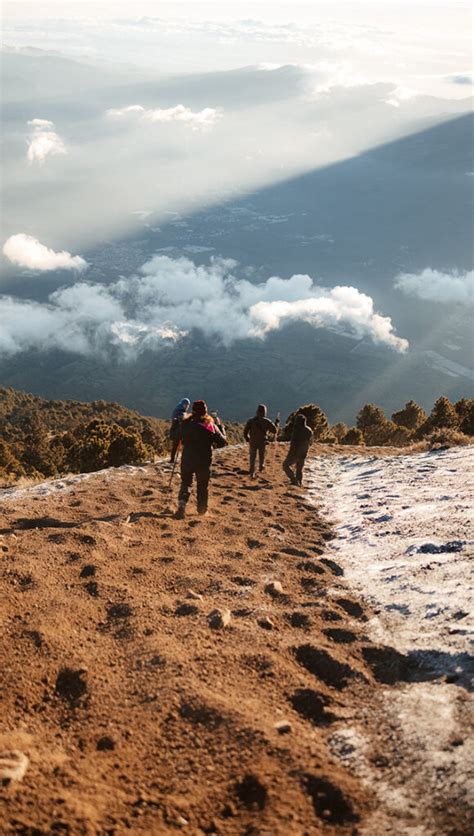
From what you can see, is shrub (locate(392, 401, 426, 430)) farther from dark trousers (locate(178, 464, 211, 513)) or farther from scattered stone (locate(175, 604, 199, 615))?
scattered stone (locate(175, 604, 199, 615))

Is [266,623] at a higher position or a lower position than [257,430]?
lower

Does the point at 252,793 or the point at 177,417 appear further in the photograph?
the point at 177,417

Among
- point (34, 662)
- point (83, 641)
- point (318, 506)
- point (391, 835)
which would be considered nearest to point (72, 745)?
point (34, 662)

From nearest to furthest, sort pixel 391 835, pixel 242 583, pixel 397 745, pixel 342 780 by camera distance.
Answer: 1. pixel 391 835
2. pixel 342 780
3. pixel 397 745
4. pixel 242 583

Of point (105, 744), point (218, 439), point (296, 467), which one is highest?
point (218, 439)

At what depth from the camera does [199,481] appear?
10703mm

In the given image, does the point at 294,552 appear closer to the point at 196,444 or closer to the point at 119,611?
the point at 196,444

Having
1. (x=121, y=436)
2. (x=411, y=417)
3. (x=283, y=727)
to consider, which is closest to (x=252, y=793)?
(x=283, y=727)

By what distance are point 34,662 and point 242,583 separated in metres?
3.07

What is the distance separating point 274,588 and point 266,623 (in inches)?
43.4

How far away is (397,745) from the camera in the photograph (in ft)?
12.9

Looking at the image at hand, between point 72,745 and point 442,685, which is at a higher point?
point 442,685

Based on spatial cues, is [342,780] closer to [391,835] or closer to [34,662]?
[391,835]

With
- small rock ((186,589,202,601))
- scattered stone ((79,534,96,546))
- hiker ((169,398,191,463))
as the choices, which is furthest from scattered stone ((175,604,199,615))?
hiker ((169,398,191,463))
